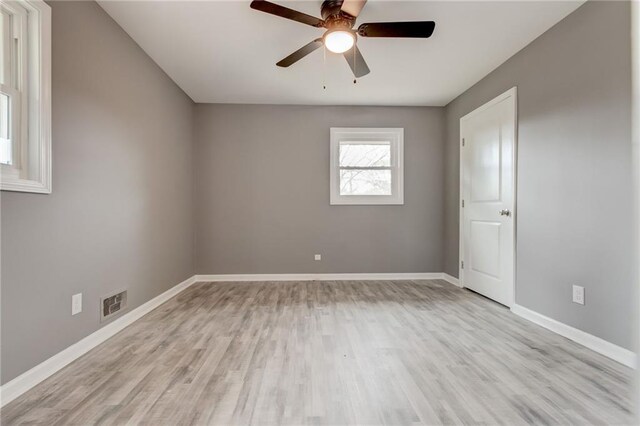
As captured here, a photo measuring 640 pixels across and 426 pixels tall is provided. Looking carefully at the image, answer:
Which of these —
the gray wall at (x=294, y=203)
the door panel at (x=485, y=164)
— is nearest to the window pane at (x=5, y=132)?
the gray wall at (x=294, y=203)

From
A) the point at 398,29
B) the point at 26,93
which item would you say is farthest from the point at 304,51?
the point at 26,93

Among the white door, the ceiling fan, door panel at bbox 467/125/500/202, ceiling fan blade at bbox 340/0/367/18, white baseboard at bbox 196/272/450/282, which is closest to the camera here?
ceiling fan blade at bbox 340/0/367/18

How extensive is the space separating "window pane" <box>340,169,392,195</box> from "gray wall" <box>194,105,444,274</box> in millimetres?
230

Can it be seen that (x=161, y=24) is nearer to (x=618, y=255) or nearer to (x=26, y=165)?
(x=26, y=165)

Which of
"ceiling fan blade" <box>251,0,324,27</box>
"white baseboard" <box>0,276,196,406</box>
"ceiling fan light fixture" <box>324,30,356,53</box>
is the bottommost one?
"white baseboard" <box>0,276,196,406</box>

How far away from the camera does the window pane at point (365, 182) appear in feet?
13.8

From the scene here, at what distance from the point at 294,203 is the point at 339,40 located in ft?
7.93

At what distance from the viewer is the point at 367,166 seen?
4203 millimetres

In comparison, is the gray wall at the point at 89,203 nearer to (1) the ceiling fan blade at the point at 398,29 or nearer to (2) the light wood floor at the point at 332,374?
(2) the light wood floor at the point at 332,374

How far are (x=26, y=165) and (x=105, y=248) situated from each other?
2.61ft

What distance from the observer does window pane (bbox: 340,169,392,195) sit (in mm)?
4199

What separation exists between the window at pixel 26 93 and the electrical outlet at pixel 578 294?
361cm

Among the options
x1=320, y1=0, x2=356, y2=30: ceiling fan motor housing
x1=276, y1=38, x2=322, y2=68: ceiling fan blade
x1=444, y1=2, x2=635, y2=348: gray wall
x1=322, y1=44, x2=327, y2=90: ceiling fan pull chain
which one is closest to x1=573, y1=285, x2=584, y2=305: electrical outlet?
x1=444, y1=2, x2=635, y2=348: gray wall

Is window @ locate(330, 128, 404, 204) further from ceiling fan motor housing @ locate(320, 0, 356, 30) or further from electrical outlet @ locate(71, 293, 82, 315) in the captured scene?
electrical outlet @ locate(71, 293, 82, 315)
